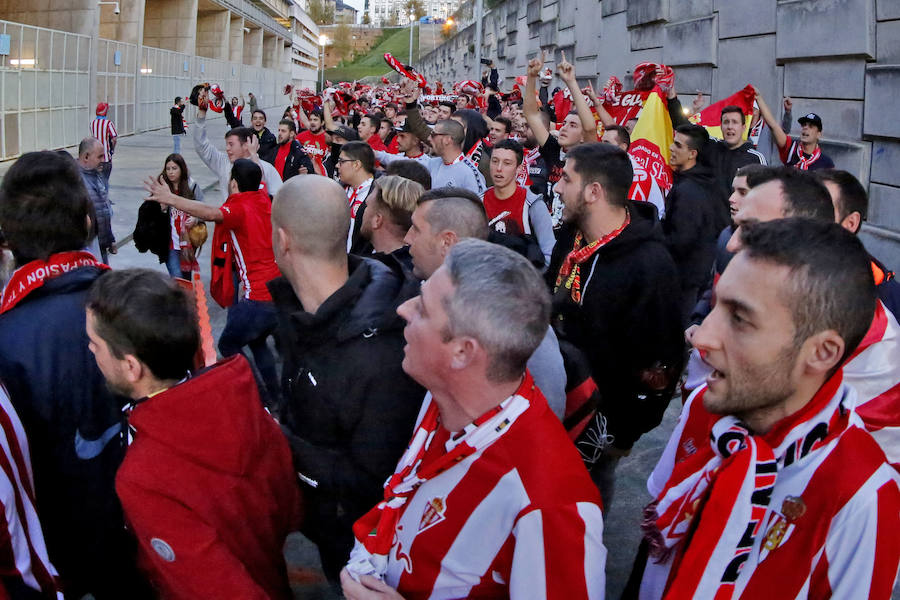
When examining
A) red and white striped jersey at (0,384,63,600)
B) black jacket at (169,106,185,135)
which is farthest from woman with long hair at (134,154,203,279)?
black jacket at (169,106,185,135)

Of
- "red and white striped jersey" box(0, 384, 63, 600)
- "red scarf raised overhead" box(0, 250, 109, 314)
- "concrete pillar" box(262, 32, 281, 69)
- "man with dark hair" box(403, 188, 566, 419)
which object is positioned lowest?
"red and white striped jersey" box(0, 384, 63, 600)

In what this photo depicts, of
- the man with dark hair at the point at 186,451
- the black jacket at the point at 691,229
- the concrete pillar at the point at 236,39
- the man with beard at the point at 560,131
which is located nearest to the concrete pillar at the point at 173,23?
the concrete pillar at the point at 236,39

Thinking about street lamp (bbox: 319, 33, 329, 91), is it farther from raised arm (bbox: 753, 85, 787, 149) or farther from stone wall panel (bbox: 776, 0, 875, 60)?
raised arm (bbox: 753, 85, 787, 149)

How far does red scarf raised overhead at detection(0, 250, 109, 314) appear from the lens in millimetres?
2613

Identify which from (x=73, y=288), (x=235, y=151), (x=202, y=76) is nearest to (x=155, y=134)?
(x=202, y=76)

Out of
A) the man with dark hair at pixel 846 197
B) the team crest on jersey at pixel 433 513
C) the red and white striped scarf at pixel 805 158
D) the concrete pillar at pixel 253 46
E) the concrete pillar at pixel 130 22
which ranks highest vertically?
the concrete pillar at pixel 253 46

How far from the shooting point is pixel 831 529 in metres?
1.53

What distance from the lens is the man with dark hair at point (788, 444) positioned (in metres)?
1.53

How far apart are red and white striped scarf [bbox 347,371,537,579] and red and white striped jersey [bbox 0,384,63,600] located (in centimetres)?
100

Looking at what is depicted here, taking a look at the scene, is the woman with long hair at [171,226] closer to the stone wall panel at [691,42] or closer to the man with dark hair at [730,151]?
the man with dark hair at [730,151]

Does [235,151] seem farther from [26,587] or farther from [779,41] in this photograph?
[779,41]

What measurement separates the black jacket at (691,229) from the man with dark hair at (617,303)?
223cm

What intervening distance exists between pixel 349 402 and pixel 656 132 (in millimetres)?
6234

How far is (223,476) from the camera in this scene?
217cm
